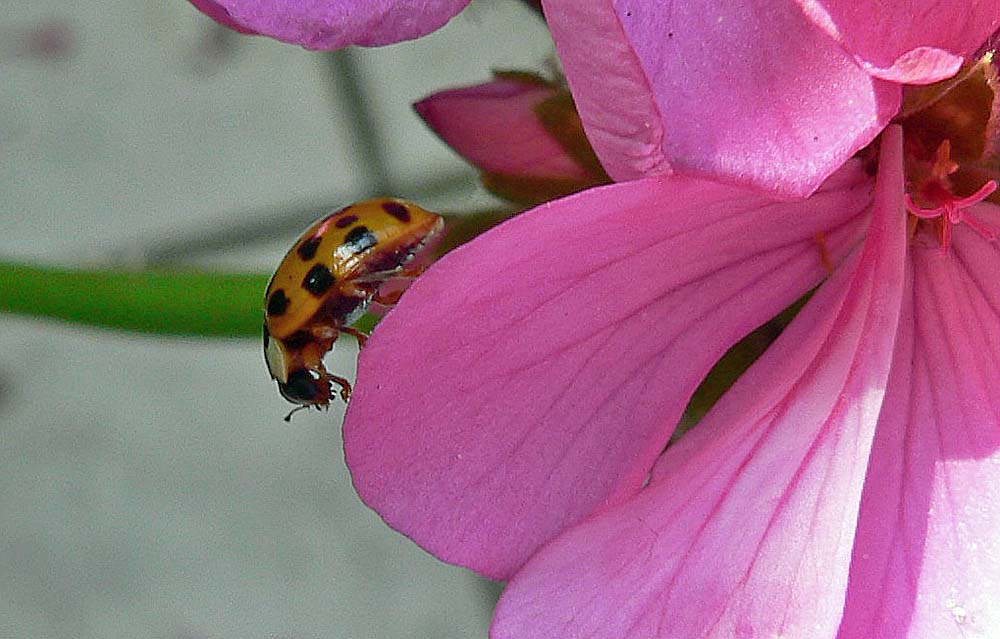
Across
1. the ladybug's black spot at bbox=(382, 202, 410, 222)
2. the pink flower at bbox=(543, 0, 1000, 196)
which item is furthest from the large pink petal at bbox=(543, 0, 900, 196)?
the ladybug's black spot at bbox=(382, 202, 410, 222)

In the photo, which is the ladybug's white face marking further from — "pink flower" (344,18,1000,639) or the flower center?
the flower center

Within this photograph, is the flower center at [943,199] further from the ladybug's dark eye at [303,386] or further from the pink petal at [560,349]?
the ladybug's dark eye at [303,386]

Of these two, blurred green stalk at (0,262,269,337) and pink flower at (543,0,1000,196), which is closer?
pink flower at (543,0,1000,196)

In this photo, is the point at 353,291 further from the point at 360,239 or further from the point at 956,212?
the point at 956,212

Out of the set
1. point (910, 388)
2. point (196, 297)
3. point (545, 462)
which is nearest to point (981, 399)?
point (910, 388)

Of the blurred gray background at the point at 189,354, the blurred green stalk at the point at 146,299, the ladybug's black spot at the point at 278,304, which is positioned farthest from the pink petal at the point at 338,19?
the blurred gray background at the point at 189,354

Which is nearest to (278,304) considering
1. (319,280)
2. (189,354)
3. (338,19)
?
(319,280)

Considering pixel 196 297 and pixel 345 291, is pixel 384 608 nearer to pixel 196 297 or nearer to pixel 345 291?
pixel 196 297
